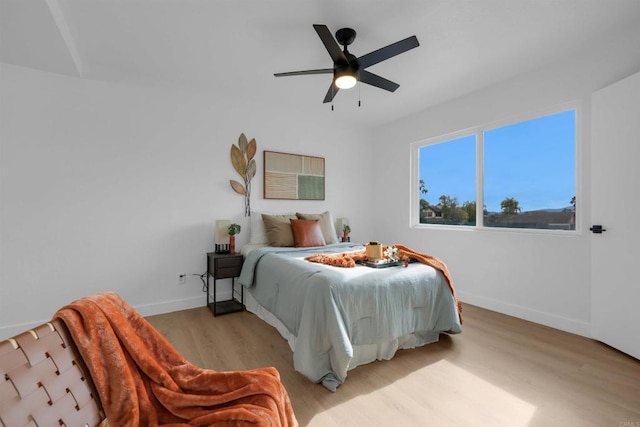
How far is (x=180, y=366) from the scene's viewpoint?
109cm

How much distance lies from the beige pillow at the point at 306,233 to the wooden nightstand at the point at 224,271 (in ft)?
2.22

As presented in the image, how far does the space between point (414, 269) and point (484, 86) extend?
2442mm

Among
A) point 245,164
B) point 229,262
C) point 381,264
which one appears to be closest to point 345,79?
point 381,264

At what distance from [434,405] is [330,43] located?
7.93 feet

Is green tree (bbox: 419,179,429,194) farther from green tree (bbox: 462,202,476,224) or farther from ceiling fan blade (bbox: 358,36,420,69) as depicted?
ceiling fan blade (bbox: 358,36,420,69)

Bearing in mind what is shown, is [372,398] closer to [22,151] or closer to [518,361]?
[518,361]

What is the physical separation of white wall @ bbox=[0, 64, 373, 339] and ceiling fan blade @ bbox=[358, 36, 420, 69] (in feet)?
6.58

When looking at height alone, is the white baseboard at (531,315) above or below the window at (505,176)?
below

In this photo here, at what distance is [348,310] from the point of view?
6.28ft

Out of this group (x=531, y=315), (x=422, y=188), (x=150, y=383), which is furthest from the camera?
(x=422, y=188)

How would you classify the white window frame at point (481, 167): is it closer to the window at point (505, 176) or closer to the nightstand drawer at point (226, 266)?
the window at point (505, 176)

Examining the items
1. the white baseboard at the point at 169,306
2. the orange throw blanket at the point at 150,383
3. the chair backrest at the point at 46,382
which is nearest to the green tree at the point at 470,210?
the orange throw blanket at the point at 150,383

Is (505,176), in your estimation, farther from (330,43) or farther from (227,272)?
(227,272)

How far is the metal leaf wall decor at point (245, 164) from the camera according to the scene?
3.61 metres
